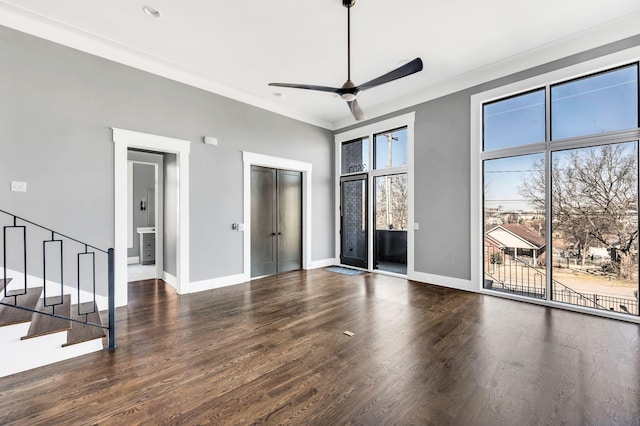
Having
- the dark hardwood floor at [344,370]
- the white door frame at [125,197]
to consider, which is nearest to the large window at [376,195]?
the dark hardwood floor at [344,370]

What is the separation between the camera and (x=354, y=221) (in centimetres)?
651

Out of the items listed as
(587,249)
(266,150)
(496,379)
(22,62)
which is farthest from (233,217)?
(587,249)

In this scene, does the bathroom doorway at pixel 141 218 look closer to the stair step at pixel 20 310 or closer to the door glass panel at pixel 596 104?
the stair step at pixel 20 310

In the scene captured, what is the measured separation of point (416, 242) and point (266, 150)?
3396 mm

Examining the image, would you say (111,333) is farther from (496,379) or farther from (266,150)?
(266,150)

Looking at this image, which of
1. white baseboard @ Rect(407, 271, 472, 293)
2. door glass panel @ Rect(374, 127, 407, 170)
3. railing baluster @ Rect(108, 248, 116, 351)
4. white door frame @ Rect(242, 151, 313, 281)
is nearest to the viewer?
railing baluster @ Rect(108, 248, 116, 351)

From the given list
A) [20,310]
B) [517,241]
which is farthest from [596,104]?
[20,310]

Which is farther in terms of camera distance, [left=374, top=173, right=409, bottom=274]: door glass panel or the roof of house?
[left=374, top=173, right=409, bottom=274]: door glass panel

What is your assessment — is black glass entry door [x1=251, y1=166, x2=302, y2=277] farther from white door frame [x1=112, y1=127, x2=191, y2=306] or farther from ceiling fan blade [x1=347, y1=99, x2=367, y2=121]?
ceiling fan blade [x1=347, y1=99, x2=367, y2=121]

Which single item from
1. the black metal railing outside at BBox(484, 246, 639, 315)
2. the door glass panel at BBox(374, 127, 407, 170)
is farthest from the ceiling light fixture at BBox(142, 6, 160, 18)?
the black metal railing outside at BBox(484, 246, 639, 315)

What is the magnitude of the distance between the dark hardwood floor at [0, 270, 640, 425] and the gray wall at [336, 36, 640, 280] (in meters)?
1.22

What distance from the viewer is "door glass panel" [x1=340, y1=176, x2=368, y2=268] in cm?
627

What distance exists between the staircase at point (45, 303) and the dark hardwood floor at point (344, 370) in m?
0.15

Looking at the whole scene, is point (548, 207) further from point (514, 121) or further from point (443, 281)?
point (443, 281)
